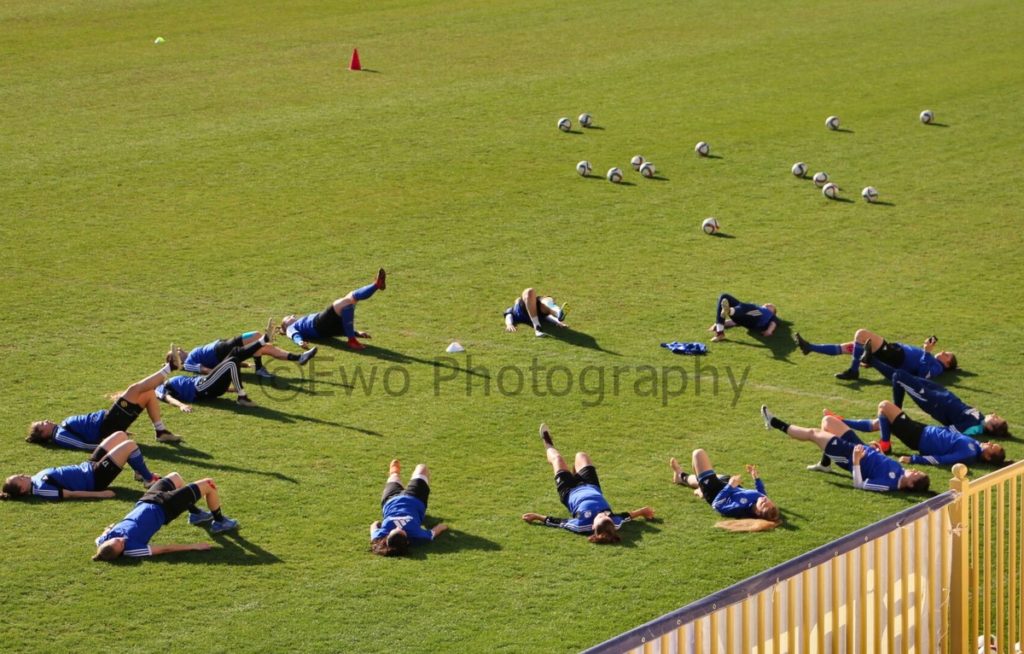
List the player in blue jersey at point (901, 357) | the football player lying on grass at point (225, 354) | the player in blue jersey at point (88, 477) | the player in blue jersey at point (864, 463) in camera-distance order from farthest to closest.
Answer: the player in blue jersey at point (901, 357)
the football player lying on grass at point (225, 354)
the player in blue jersey at point (864, 463)
the player in blue jersey at point (88, 477)

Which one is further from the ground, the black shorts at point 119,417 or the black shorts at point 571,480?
the black shorts at point 119,417

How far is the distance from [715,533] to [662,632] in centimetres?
661

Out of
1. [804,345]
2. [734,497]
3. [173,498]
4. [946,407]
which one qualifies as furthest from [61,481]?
[946,407]

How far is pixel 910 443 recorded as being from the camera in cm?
1589

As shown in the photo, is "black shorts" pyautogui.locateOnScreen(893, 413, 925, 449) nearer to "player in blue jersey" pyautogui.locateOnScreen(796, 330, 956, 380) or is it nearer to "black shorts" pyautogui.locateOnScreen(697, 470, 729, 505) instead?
"player in blue jersey" pyautogui.locateOnScreen(796, 330, 956, 380)

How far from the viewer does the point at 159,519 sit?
13492mm

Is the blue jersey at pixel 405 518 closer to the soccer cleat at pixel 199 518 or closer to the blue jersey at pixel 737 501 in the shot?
the soccer cleat at pixel 199 518

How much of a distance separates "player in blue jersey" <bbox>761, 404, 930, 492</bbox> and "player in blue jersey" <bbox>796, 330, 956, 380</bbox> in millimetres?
3001

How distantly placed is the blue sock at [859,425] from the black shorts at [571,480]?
12.0ft

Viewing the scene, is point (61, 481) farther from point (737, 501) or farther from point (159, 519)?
point (737, 501)

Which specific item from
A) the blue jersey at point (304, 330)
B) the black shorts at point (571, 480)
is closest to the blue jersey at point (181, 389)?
the blue jersey at point (304, 330)

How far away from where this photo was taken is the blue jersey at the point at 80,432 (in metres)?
16.0

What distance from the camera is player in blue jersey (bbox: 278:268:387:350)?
19.6 m

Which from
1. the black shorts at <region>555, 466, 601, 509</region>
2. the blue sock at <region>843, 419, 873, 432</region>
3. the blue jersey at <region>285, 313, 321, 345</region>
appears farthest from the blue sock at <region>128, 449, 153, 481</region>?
the blue sock at <region>843, 419, 873, 432</region>
